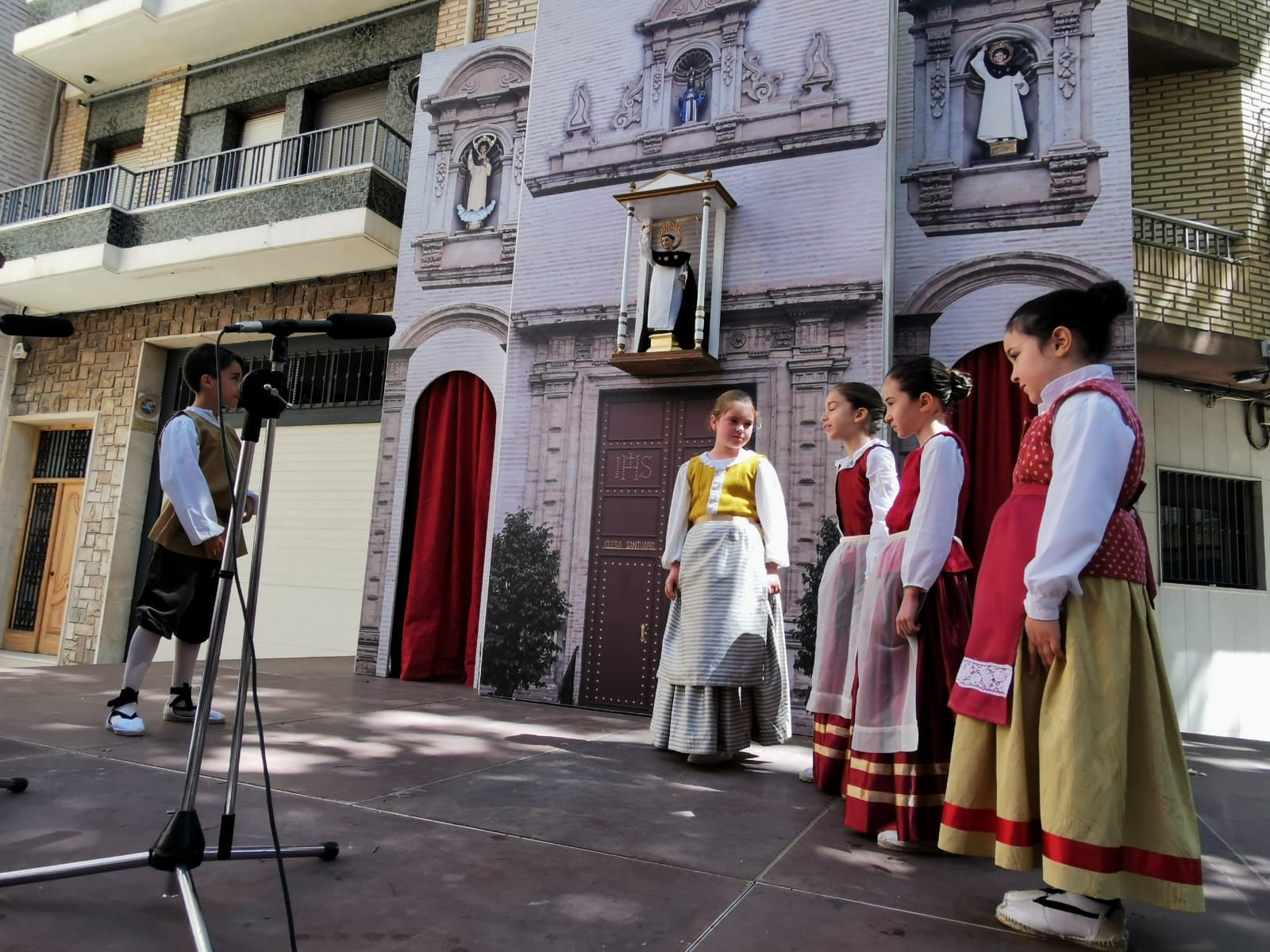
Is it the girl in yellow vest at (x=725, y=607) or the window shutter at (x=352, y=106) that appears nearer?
the girl in yellow vest at (x=725, y=607)

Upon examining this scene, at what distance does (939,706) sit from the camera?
9.46 ft

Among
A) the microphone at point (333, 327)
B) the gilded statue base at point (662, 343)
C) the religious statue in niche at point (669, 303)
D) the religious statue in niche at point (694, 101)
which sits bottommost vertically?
the microphone at point (333, 327)

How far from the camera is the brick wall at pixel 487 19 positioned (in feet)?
25.8

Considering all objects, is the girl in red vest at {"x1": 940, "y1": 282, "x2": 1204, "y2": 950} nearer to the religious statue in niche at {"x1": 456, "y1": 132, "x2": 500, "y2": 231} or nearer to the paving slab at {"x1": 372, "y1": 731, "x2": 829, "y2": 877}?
the paving slab at {"x1": 372, "y1": 731, "x2": 829, "y2": 877}

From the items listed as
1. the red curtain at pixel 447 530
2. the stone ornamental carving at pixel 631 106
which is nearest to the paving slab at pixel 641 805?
the red curtain at pixel 447 530

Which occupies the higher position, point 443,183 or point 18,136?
point 18,136

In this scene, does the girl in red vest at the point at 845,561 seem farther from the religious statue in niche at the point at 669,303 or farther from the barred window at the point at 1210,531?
the barred window at the point at 1210,531

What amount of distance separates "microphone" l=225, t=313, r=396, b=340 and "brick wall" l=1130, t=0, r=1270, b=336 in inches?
311

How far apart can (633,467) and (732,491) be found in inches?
76.1

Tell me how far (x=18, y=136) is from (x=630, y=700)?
37.4 feet

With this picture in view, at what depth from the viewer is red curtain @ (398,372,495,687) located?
6.93m

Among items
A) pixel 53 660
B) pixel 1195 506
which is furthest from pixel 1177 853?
pixel 53 660

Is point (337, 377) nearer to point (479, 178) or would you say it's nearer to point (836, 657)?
point (479, 178)

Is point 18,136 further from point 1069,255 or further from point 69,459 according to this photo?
point 1069,255
